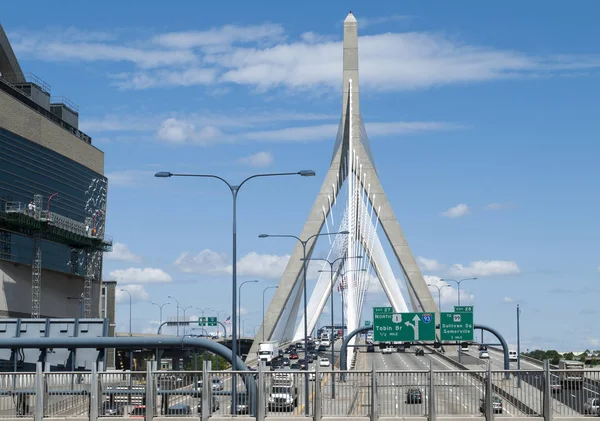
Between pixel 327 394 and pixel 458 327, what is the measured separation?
1670 inches

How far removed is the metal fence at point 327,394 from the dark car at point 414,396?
0.02m

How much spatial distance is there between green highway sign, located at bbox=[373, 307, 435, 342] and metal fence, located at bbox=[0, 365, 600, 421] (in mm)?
37508

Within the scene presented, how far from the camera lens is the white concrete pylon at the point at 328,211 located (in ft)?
306

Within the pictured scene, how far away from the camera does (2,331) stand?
35.9 metres

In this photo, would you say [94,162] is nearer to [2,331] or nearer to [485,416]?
[2,331]

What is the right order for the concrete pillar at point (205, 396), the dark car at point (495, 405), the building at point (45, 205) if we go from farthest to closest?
the building at point (45, 205) → the dark car at point (495, 405) → the concrete pillar at point (205, 396)

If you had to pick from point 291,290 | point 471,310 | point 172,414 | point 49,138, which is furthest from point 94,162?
point 172,414

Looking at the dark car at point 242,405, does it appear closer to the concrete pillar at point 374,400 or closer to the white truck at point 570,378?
the concrete pillar at point 374,400

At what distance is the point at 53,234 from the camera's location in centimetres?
8906

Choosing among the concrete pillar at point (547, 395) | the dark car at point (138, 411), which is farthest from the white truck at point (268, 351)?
the concrete pillar at point (547, 395)

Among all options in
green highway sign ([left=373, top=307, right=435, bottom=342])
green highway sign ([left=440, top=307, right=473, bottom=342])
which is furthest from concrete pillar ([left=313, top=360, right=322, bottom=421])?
green highway sign ([left=440, top=307, right=473, bottom=342])

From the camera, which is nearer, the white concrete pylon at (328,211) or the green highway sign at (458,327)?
the green highway sign at (458,327)

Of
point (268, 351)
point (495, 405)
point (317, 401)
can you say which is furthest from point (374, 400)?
point (268, 351)

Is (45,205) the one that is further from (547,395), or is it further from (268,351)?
(547,395)
